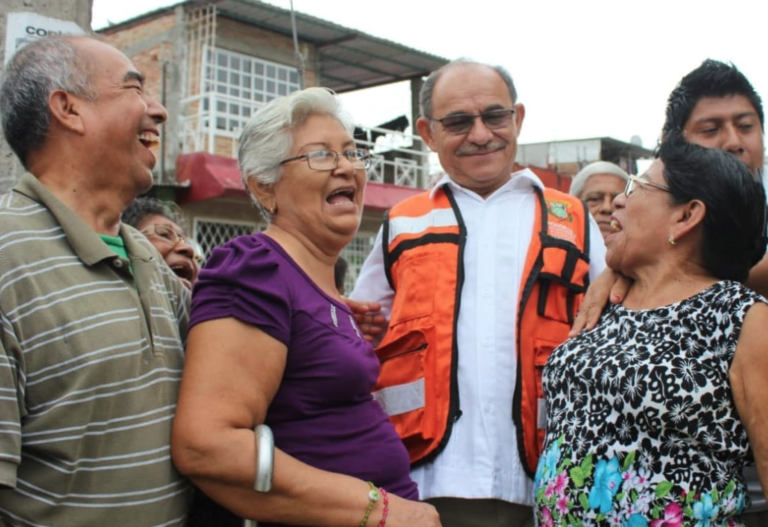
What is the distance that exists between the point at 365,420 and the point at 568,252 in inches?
46.4

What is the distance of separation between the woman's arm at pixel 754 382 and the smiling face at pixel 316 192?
47.5 inches

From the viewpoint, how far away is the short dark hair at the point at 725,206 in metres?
2.37

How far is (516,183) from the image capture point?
10.0 ft

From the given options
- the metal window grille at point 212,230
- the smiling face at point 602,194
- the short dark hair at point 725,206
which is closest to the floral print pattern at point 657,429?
the short dark hair at point 725,206

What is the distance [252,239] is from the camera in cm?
214

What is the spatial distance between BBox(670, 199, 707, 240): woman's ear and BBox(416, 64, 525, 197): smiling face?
78 cm

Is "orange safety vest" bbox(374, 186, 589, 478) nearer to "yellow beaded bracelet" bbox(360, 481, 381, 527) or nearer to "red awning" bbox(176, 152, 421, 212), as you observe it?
"yellow beaded bracelet" bbox(360, 481, 381, 527)

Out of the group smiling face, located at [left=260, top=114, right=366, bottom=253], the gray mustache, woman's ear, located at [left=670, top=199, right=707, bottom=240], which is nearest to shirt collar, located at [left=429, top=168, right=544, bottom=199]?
the gray mustache

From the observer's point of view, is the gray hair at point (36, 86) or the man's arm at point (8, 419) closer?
the man's arm at point (8, 419)

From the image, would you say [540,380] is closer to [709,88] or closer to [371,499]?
[371,499]

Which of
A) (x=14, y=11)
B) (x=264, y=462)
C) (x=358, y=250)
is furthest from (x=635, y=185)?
(x=358, y=250)

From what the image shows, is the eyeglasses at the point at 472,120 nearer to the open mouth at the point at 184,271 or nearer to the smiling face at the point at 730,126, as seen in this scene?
the smiling face at the point at 730,126

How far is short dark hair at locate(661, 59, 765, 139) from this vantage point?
9.86 ft

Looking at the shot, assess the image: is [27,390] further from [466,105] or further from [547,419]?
[466,105]
